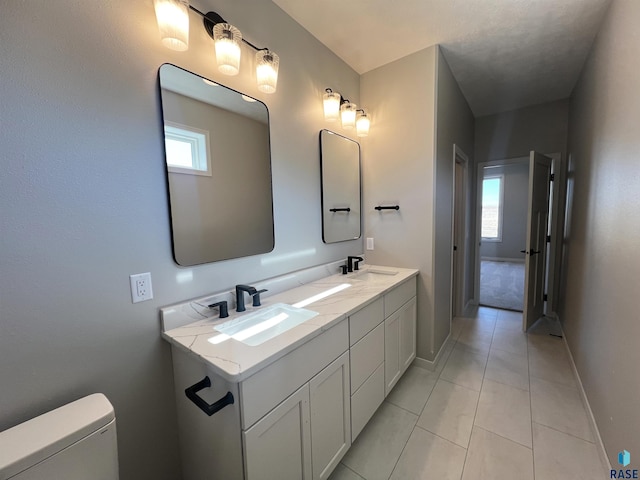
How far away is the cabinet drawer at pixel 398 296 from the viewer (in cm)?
182

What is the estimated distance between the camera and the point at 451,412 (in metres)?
1.82

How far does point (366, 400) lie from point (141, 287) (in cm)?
139

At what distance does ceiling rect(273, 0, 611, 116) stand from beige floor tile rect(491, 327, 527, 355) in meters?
2.69

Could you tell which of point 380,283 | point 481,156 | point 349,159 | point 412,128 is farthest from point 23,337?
point 481,156

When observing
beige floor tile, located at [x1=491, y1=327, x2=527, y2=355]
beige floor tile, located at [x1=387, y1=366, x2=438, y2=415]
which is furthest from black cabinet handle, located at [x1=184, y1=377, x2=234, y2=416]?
beige floor tile, located at [x1=491, y1=327, x2=527, y2=355]

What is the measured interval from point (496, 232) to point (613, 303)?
659cm

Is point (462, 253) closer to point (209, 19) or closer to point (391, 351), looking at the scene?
point (391, 351)

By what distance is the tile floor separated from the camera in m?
1.42

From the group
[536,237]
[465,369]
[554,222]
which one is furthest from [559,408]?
[554,222]

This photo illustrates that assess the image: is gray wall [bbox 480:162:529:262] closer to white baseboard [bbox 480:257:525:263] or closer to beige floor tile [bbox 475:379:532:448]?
white baseboard [bbox 480:257:525:263]

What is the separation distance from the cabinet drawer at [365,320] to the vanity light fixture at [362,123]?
1.47 m

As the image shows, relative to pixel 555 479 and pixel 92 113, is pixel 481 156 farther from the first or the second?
pixel 92 113

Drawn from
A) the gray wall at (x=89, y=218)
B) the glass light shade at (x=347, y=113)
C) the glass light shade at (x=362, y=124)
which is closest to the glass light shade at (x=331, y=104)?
the glass light shade at (x=347, y=113)

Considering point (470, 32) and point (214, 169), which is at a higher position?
point (470, 32)
